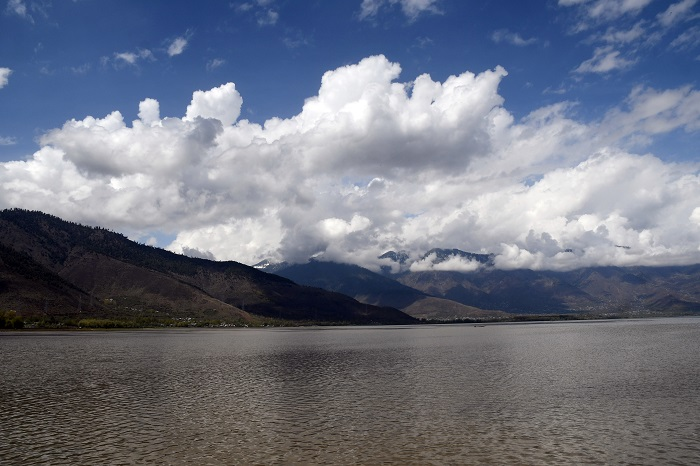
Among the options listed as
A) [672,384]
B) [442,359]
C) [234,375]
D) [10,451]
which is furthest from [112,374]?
[672,384]

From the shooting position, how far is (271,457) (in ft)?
118

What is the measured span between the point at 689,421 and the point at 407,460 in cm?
2854

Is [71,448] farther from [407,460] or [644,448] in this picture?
[644,448]

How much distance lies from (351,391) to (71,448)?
35086 millimetres

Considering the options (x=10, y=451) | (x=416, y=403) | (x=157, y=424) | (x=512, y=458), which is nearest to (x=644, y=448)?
(x=512, y=458)

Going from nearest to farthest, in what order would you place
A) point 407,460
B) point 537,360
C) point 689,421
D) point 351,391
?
point 407,460 < point 689,421 < point 351,391 < point 537,360

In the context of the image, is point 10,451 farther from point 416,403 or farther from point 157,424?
point 416,403

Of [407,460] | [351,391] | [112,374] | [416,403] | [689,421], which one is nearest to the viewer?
[407,460]

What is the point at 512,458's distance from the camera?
3519 centimetres

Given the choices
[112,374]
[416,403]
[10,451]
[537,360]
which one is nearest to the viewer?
[10,451]

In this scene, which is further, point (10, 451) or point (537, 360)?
point (537, 360)

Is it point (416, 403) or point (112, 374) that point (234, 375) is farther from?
→ point (416, 403)

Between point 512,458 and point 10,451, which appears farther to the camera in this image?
point 10,451

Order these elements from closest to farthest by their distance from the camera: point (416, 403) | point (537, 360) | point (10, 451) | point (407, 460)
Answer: point (407, 460)
point (10, 451)
point (416, 403)
point (537, 360)
